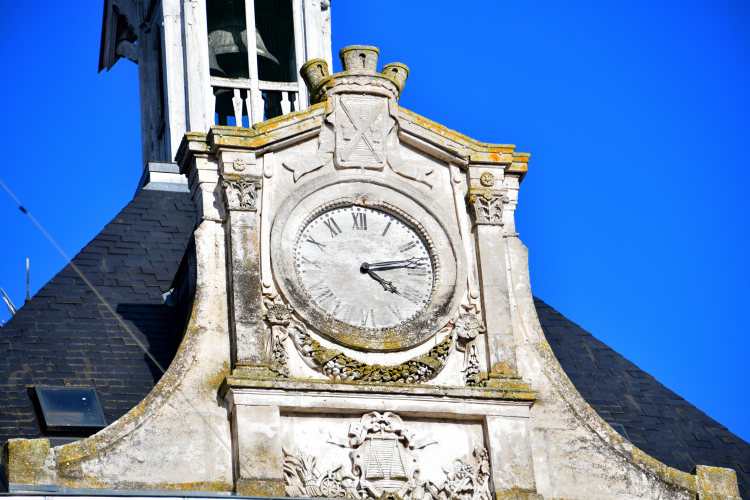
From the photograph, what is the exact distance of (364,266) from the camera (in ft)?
59.5

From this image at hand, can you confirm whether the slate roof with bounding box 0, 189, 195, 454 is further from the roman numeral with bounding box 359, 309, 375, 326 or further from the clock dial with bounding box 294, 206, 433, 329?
the roman numeral with bounding box 359, 309, 375, 326

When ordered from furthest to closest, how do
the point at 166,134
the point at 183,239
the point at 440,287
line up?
the point at 166,134, the point at 183,239, the point at 440,287

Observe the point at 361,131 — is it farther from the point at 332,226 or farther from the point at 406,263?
the point at 406,263

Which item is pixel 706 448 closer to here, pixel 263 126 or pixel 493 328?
pixel 493 328

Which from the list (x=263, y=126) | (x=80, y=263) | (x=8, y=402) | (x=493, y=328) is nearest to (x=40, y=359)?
(x=8, y=402)

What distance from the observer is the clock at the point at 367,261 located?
58.1 feet

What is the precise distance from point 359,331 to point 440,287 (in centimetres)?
120

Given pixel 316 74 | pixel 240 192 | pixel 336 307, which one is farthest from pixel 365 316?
pixel 316 74

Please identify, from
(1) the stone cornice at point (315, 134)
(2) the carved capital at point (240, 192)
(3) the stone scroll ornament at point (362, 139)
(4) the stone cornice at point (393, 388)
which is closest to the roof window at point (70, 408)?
(4) the stone cornice at point (393, 388)

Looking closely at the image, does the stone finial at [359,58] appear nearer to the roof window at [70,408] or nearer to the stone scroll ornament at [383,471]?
the stone scroll ornament at [383,471]

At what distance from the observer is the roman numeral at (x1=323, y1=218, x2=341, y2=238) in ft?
60.1

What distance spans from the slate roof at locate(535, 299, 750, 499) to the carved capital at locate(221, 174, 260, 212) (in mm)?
5058

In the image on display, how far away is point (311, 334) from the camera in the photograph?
57.5 feet

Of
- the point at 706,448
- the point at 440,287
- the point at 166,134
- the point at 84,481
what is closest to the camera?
the point at 84,481
